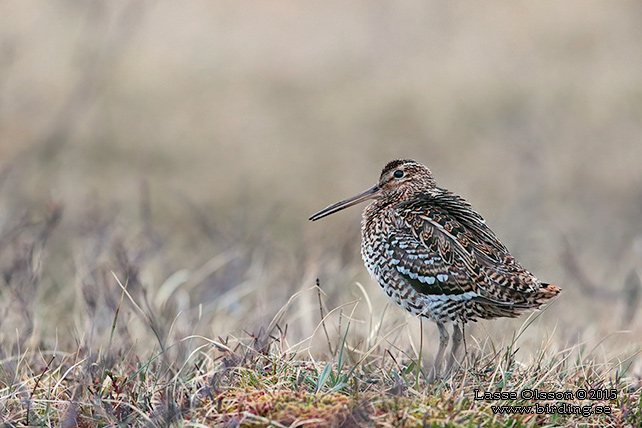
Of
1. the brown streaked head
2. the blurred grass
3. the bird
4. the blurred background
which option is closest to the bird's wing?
the bird

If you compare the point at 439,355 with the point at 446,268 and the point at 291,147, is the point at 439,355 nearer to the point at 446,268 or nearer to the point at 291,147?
the point at 446,268

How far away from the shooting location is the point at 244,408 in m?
3.18

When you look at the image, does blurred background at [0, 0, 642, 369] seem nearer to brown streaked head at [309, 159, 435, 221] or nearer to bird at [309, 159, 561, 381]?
brown streaked head at [309, 159, 435, 221]

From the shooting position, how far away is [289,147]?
1209 cm

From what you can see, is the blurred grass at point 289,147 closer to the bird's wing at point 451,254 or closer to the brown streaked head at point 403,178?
the brown streaked head at point 403,178

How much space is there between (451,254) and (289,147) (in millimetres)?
8385

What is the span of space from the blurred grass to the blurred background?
0.14 feet

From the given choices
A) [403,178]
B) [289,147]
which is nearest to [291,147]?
[289,147]

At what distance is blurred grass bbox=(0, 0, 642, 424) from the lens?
6.41 m

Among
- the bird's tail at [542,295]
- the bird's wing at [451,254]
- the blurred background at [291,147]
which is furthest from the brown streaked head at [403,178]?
the blurred background at [291,147]

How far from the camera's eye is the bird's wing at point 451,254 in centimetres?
375

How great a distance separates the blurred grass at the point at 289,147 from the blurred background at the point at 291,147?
0.04 metres

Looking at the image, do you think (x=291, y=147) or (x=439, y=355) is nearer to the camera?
(x=439, y=355)

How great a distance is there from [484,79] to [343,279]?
8.47 metres
